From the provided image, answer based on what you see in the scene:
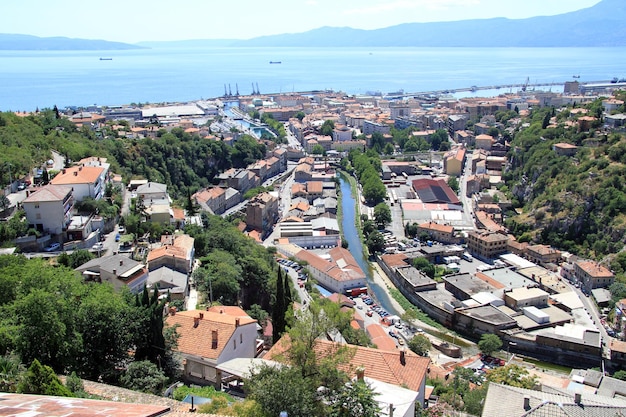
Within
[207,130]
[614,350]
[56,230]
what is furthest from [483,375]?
[207,130]

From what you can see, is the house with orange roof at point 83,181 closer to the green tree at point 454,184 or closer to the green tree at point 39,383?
the green tree at point 39,383

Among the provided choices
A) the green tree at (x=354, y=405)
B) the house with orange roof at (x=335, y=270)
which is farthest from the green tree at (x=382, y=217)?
the green tree at (x=354, y=405)

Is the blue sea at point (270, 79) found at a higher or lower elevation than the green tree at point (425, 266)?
higher

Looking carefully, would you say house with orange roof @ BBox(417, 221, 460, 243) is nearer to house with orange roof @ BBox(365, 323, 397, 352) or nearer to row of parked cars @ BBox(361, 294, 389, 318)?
row of parked cars @ BBox(361, 294, 389, 318)

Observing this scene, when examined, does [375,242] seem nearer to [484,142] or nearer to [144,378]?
[144,378]

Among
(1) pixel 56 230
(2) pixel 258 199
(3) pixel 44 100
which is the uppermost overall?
(3) pixel 44 100

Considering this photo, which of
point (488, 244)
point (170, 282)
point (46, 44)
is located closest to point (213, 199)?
point (488, 244)

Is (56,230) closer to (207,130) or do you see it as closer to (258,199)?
(258,199)
